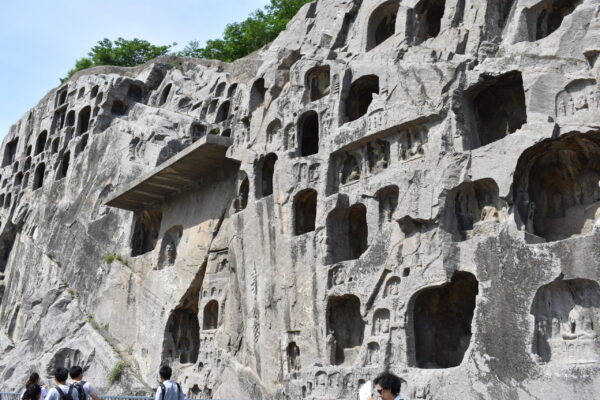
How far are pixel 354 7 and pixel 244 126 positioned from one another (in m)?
4.23

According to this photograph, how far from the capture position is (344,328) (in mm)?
14453

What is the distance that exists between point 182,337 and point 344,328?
6218 mm

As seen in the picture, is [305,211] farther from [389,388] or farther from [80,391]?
[389,388]

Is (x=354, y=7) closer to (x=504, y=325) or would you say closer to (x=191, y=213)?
(x=191, y=213)

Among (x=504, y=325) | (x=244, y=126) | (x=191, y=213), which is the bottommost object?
(x=504, y=325)

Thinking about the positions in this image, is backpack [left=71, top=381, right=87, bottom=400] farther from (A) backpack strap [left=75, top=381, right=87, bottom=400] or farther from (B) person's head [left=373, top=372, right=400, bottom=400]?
(B) person's head [left=373, top=372, right=400, bottom=400]

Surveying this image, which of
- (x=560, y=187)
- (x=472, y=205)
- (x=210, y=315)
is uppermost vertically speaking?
(x=560, y=187)

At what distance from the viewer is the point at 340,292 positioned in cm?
1400

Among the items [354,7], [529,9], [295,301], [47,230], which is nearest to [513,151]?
[529,9]

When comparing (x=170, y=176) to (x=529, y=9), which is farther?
(x=170, y=176)

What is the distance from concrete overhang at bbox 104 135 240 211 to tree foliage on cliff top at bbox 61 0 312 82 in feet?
40.9

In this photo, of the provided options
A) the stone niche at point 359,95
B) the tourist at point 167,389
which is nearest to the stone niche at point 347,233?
the stone niche at point 359,95

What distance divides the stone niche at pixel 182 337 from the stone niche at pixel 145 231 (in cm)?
367

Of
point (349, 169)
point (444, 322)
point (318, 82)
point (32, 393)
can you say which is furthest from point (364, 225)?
point (32, 393)
